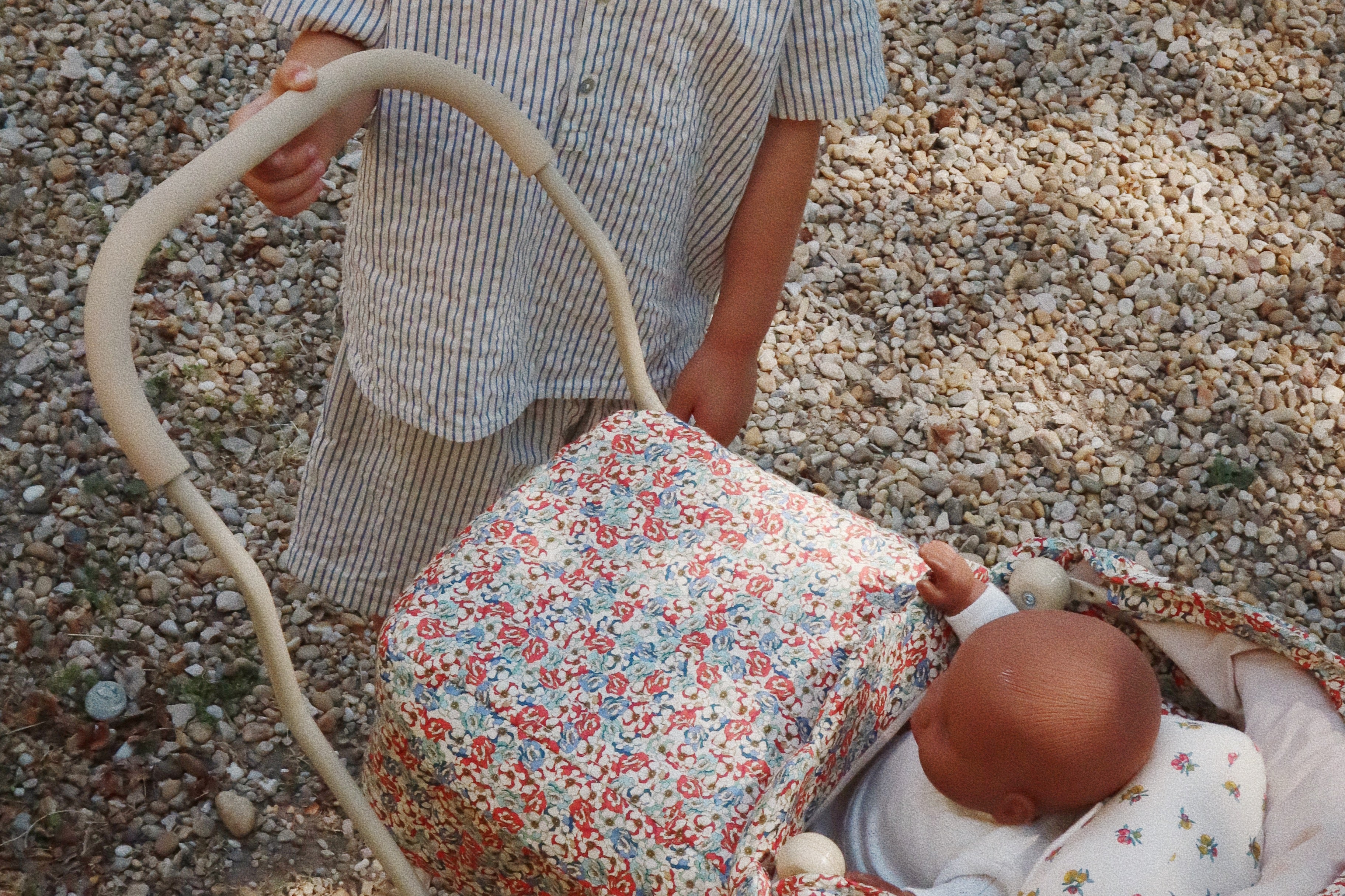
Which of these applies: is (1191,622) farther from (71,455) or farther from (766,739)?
(71,455)

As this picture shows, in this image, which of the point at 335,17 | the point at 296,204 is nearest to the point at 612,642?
the point at 296,204

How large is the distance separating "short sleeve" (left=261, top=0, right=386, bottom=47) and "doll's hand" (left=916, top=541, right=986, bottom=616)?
2.11ft

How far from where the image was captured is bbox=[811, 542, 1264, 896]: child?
96 cm

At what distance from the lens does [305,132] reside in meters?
0.97

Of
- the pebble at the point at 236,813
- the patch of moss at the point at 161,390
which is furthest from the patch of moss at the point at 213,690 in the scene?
the patch of moss at the point at 161,390

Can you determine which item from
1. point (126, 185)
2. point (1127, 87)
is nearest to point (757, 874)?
point (126, 185)

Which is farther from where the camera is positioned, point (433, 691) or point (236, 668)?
point (236, 668)

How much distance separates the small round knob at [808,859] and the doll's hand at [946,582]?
9.2 inches

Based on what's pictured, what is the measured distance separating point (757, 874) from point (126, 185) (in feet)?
5.85

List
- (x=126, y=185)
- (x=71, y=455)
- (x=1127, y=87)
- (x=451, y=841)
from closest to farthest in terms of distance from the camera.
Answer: (x=451, y=841) → (x=71, y=455) → (x=126, y=185) → (x=1127, y=87)

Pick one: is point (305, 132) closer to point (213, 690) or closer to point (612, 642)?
point (612, 642)

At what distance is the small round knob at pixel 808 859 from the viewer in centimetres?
89

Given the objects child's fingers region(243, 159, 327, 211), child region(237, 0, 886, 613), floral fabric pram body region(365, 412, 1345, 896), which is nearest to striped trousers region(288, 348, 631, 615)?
child region(237, 0, 886, 613)

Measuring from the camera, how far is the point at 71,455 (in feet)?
6.07
